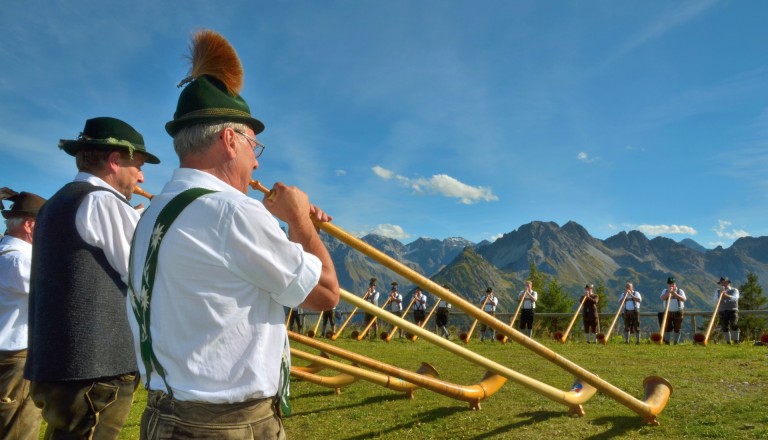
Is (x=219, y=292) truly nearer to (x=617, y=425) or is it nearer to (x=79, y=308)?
(x=79, y=308)

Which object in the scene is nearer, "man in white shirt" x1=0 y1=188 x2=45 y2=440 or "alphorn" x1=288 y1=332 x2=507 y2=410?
"man in white shirt" x1=0 y1=188 x2=45 y2=440

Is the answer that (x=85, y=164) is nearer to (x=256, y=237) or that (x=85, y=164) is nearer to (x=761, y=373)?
(x=256, y=237)

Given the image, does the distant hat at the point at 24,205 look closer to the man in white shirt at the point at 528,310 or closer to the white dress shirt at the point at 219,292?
the white dress shirt at the point at 219,292

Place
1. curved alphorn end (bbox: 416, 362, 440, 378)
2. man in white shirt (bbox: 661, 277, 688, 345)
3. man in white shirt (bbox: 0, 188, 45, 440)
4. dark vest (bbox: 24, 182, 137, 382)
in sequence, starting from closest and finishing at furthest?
dark vest (bbox: 24, 182, 137, 382), man in white shirt (bbox: 0, 188, 45, 440), curved alphorn end (bbox: 416, 362, 440, 378), man in white shirt (bbox: 661, 277, 688, 345)

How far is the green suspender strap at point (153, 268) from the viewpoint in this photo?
199 cm

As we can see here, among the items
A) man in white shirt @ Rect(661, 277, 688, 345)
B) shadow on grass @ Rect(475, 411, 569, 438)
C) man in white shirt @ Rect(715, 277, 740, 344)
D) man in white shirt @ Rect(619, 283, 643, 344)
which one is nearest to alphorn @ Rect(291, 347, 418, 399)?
shadow on grass @ Rect(475, 411, 569, 438)

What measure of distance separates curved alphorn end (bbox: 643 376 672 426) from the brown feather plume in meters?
5.32

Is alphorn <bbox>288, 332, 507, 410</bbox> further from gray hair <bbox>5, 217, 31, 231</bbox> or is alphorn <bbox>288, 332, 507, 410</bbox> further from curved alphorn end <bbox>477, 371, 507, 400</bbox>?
gray hair <bbox>5, 217, 31, 231</bbox>

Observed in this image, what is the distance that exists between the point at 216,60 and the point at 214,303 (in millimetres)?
1184

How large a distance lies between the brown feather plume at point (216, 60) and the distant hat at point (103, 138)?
116cm

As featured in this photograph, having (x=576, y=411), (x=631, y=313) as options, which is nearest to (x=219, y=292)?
(x=576, y=411)

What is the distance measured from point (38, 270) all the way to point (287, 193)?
5.43 feet

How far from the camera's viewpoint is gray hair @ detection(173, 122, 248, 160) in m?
2.22

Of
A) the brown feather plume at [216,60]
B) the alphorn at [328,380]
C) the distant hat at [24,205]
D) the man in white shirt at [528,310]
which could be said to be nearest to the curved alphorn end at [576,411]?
the alphorn at [328,380]
